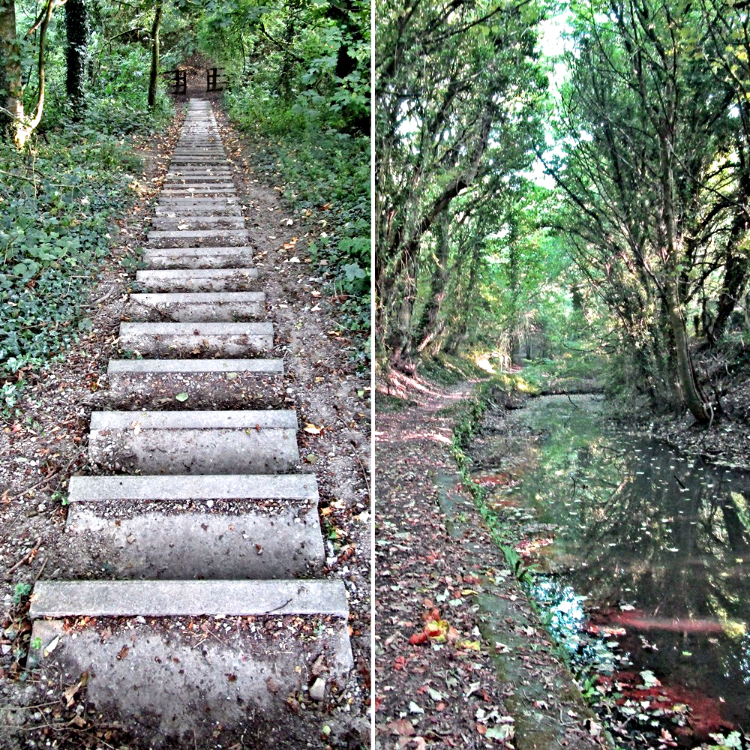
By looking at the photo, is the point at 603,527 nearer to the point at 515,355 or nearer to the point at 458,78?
the point at 515,355

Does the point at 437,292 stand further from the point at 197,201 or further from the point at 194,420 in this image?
the point at 194,420

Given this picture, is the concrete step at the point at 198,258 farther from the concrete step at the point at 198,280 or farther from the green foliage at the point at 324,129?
the green foliage at the point at 324,129

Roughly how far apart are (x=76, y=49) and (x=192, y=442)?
27.7 feet

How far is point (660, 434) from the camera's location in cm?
714

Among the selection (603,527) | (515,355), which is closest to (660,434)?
(515,355)

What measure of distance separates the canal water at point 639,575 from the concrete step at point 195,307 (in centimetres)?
201

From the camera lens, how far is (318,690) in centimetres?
165

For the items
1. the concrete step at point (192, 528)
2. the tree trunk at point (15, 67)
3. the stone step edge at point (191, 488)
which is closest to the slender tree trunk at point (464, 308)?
the stone step edge at point (191, 488)

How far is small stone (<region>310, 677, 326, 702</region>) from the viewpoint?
1.64m

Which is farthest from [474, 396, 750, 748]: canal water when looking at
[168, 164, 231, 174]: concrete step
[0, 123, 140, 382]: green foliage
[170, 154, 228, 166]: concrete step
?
[170, 154, 228, 166]: concrete step

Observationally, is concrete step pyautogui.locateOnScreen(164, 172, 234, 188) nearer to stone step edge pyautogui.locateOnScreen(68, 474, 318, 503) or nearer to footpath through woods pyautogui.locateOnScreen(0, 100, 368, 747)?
footpath through woods pyautogui.locateOnScreen(0, 100, 368, 747)

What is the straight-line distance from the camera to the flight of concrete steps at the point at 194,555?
164 centimetres

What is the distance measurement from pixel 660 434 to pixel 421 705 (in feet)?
20.6

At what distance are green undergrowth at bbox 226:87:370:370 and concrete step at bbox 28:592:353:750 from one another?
1553 mm
